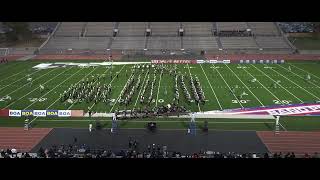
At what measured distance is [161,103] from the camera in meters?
29.0

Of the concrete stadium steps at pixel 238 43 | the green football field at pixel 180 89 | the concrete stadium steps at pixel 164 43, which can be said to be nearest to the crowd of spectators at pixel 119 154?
the green football field at pixel 180 89

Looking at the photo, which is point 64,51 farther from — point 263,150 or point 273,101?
point 263,150

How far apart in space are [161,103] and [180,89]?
16.1 ft

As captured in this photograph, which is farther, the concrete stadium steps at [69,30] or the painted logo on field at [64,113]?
the concrete stadium steps at [69,30]

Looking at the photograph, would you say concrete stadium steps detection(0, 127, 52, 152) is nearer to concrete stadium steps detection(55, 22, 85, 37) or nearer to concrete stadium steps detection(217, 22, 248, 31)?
concrete stadium steps detection(55, 22, 85, 37)

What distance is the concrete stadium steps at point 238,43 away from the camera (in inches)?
2569

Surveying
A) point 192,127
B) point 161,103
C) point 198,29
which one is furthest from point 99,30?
point 192,127

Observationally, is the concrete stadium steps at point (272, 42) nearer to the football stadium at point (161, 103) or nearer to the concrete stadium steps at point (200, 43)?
the football stadium at point (161, 103)

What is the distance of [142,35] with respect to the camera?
236 feet

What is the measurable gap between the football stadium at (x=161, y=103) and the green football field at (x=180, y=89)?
7 centimetres

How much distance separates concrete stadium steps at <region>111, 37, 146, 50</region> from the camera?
66.6 meters
